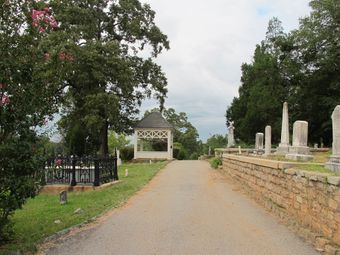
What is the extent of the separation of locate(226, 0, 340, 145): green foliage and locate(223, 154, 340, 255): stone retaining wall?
103 feet

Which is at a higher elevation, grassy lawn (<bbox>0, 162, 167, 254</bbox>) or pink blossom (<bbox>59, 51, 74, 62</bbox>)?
pink blossom (<bbox>59, 51, 74, 62</bbox>)

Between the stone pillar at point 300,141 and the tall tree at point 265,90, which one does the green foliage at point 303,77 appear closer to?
the tall tree at point 265,90

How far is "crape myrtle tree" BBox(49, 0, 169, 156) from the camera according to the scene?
3222 centimetres

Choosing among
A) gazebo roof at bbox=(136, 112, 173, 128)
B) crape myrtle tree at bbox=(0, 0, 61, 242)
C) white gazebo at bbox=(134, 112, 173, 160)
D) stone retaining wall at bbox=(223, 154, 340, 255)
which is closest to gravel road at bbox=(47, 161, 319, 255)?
stone retaining wall at bbox=(223, 154, 340, 255)

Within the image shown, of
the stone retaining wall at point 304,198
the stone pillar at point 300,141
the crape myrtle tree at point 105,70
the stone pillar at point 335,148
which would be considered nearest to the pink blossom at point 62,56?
the stone retaining wall at point 304,198

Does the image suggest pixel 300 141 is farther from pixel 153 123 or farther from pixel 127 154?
pixel 127 154

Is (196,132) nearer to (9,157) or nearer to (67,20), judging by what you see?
(67,20)

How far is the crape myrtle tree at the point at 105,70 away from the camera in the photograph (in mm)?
32219

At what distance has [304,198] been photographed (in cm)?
881

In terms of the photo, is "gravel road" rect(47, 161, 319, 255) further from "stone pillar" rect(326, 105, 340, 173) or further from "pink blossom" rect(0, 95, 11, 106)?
"pink blossom" rect(0, 95, 11, 106)

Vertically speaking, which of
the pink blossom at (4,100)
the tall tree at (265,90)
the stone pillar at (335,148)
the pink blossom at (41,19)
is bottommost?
the stone pillar at (335,148)

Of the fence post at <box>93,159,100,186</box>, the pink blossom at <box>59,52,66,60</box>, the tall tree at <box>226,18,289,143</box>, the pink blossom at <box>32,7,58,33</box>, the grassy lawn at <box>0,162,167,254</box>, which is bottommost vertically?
the grassy lawn at <box>0,162,167,254</box>

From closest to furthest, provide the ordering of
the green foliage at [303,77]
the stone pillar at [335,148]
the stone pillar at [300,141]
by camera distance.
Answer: the stone pillar at [335,148]
the stone pillar at [300,141]
the green foliage at [303,77]

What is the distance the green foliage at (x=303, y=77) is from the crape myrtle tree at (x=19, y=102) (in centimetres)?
3723
